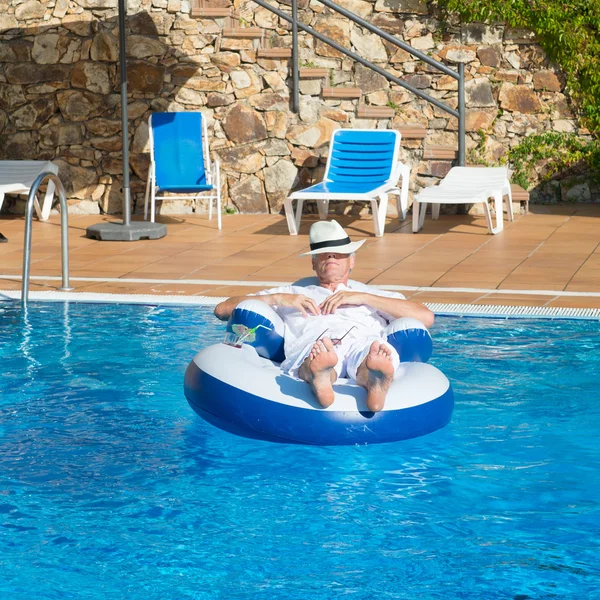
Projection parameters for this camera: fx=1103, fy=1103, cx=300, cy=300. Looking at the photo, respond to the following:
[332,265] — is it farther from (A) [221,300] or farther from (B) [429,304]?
(A) [221,300]

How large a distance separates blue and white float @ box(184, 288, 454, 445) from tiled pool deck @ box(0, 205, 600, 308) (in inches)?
93.6

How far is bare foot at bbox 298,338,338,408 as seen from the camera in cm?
434

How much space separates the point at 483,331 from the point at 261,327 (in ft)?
6.66

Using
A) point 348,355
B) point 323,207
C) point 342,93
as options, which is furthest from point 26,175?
point 348,355

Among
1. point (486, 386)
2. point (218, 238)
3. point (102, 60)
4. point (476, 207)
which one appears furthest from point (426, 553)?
point (102, 60)

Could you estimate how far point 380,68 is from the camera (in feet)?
36.5

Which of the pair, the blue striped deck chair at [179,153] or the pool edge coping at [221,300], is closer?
the pool edge coping at [221,300]

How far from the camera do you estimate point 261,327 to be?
16.5 ft

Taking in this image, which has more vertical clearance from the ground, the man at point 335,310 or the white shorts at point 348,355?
the man at point 335,310

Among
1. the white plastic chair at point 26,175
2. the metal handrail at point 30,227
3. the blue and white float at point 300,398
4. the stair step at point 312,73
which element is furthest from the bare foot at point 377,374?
the stair step at point 312,73

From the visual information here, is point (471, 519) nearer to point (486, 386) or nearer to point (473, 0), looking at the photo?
point (486, 386)

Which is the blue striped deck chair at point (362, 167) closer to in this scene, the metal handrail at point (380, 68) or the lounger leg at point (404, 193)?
the lounger leg at point (404, 193)

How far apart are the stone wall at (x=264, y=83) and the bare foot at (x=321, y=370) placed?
6.96m

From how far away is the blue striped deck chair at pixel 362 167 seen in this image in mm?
10219
